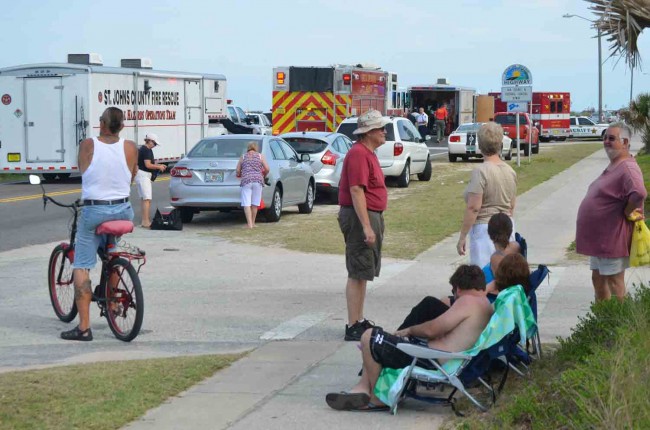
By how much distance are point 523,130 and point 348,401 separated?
119 ft

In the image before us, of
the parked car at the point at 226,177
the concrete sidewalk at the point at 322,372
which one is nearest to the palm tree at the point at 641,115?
the parked car at the point at 226,177

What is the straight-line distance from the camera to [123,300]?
916 centimetres

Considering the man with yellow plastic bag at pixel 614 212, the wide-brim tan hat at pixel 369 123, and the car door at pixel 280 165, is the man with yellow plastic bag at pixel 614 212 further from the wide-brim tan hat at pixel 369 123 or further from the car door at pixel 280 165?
the car door at pixel 280 165

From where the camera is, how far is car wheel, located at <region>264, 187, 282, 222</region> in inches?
752

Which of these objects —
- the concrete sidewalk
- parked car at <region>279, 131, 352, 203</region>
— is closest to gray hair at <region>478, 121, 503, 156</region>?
the concrete sidewalk

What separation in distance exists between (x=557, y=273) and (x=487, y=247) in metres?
4.68

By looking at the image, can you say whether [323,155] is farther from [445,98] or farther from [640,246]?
[445,98]

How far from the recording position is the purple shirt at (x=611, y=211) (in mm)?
8078

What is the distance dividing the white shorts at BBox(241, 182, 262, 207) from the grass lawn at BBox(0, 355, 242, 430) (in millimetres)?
9683

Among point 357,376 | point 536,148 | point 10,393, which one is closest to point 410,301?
point 357,376

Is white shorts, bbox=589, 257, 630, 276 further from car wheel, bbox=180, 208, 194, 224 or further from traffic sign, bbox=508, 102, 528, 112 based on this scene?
traffic sign, bbox=508, 102, 528, 112

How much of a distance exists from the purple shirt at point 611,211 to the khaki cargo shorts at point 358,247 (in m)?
1.69

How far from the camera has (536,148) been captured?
4538 cm

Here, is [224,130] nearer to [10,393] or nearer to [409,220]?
[409,220]
